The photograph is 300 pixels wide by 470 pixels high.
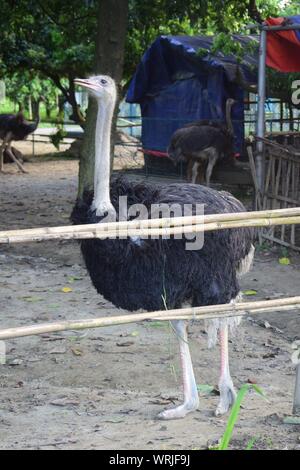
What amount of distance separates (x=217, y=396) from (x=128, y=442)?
111cm

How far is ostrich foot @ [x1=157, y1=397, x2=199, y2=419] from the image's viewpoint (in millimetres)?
4184

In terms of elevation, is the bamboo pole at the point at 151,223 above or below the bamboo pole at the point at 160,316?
above

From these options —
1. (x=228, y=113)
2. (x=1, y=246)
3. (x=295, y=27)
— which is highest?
(x=295, y=27)

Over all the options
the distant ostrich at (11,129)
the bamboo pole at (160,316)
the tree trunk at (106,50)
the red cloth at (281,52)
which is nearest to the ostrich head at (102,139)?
the bamboo pole at (160,316)

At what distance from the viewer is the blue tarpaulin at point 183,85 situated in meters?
12.7

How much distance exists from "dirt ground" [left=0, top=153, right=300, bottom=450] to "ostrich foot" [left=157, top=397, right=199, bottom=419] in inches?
1.7

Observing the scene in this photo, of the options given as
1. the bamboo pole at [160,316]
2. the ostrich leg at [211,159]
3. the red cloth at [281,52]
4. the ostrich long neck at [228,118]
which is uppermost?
the red cloth at [281,52]

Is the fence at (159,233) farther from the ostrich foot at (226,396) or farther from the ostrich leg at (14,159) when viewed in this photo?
the ostrich leg at (14,159)

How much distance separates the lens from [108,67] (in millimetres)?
8914

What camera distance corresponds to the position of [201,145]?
11680mm

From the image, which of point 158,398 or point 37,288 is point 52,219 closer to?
point 37,288

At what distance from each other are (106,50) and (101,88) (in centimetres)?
430

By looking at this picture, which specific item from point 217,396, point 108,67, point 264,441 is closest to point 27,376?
point 217,396

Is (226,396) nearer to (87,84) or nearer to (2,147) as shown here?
(87,84)
